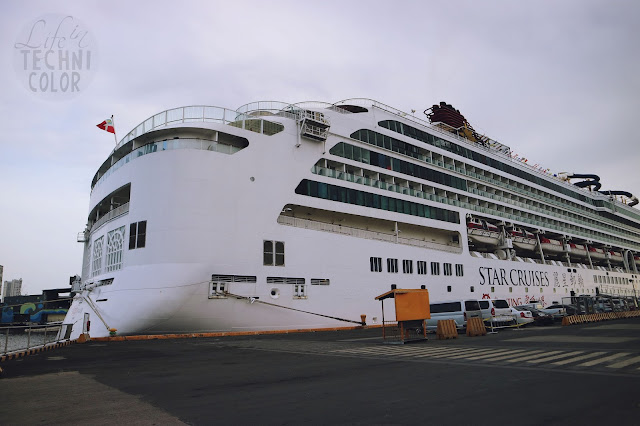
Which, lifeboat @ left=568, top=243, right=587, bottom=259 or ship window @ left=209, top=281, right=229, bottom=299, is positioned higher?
lifeboat @ left=568, top=243, right=587, bottom=259

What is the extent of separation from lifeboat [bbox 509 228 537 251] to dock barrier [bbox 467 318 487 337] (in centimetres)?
2569

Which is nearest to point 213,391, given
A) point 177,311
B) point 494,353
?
point 494,353

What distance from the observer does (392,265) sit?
2834 centimetres

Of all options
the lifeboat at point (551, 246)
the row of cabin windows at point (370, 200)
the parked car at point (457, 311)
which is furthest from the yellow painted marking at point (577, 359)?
the lifeboat at point (551, 246)

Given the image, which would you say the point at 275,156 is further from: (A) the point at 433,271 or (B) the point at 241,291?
(A) the point at 433,271

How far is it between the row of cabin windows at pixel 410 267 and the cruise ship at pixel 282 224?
0.12 metres

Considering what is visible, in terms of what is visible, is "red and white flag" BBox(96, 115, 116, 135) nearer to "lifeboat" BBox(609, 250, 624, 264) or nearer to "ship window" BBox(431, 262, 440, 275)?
"ship window" BBox(431, 262, 440, 275)

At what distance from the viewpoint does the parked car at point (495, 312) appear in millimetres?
21359

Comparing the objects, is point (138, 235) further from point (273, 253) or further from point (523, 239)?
point (523, 239)

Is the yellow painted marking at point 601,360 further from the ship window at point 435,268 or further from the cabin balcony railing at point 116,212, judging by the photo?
the cabin balcony railing at point 116,212

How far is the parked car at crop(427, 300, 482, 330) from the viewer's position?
21.2 metres

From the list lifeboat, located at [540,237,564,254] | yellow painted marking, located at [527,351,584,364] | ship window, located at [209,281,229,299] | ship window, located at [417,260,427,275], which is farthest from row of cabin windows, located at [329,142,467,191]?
yellow painted marking, located at [527,351,584,364]

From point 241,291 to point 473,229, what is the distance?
24668 millimetres

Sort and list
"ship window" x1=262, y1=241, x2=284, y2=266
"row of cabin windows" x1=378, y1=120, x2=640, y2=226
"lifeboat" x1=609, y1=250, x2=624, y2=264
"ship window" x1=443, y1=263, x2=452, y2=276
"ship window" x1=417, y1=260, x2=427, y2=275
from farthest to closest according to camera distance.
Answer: "lifeboat" x1=609, y1=250, x2=624, y2=264 < "ship window" x1=443, y1=263, x2=452, y2=276 < "row of cabin windows" x1=378, y1=120, x2=640, y2=226 < "ship window" x1=417, y1=260, x2=427, y2=275 < "ship window" x1=262, y1=241, x2=284, y2=266
